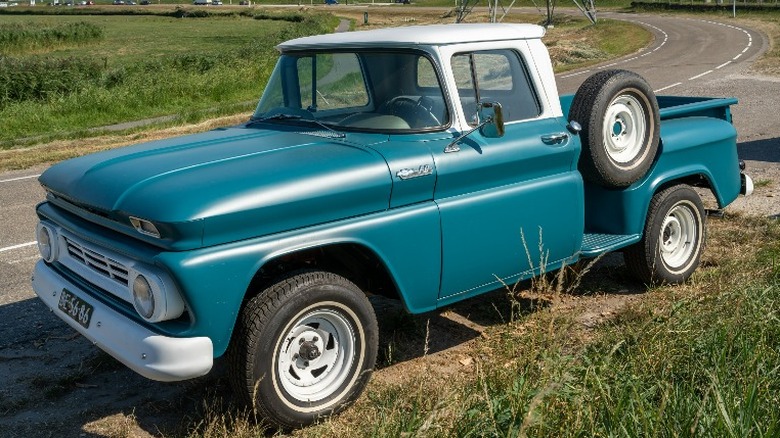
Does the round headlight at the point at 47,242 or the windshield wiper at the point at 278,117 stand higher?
the windshield wiper at the point at 278,117

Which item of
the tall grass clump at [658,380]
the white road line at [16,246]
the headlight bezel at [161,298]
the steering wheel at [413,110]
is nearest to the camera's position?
the tall grass clump at [658,380]

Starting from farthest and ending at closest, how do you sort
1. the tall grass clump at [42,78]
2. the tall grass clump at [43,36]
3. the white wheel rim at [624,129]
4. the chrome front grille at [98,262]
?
the tall grass clump at [43,36] < the tall grass clump at [42,78] < the white wheel rim at [624,129] < the chrome front grille at [98,262]

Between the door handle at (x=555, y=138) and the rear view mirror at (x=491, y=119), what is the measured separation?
0.36 m

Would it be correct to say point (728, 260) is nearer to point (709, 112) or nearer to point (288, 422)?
point (709, 112)

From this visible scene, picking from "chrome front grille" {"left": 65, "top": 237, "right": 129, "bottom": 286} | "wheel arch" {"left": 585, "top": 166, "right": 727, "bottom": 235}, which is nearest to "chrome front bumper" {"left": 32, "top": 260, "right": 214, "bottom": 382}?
"chrome front grille" {"left": 65, "top": 237, "right": 129, "bottom": 286}

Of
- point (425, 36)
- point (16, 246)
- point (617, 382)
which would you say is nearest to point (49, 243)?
point (425, 36)

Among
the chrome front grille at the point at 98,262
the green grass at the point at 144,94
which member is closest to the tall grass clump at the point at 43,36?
the green grass at the point at 144,94

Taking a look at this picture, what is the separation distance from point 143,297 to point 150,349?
24 cm

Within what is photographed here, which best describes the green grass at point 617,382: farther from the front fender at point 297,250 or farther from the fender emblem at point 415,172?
the fender emblem at point 415,172

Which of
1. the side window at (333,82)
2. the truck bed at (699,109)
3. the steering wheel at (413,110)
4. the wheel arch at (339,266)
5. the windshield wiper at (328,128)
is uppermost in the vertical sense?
the side window at (333,82)

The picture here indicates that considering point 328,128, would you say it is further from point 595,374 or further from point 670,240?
point 670,240

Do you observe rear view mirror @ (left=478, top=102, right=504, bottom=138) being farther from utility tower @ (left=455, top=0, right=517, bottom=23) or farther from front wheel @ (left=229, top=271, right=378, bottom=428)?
utility tower @ (left=455, top=0, right=517, bottom=23)

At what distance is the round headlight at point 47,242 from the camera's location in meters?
4.76

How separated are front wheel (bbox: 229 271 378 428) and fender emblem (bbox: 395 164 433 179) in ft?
2.02
